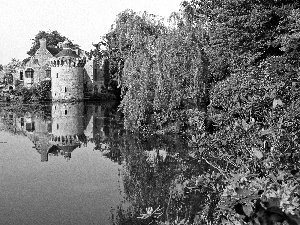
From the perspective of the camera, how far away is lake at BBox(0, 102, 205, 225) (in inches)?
327

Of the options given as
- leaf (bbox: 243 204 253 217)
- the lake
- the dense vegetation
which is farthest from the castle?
leaf (bbox: 243 204 253 217)

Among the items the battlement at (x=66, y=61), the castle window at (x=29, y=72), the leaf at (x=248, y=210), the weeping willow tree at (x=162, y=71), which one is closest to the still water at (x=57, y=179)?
the weeping willow tree at (x=162, y=71)

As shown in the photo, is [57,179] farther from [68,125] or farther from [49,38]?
[49,38]

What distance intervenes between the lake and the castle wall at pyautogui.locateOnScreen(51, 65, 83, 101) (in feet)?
80.9

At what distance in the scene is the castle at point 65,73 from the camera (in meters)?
44.5

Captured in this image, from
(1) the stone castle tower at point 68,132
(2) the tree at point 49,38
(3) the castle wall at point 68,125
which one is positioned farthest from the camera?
(2) the tree at point 49,38

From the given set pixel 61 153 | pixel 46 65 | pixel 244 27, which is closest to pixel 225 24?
pixel 244 27

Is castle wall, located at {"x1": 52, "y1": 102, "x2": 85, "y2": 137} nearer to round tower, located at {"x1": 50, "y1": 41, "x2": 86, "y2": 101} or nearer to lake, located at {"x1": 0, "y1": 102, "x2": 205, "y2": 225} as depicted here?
lake, located at {"x1": 0, "y1": 102, "x2": 205, "y2": 225}

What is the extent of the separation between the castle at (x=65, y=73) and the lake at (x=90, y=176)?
24.8m

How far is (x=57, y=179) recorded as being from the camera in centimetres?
1123

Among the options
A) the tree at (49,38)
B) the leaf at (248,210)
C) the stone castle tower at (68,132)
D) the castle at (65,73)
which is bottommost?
the stone castle tower at (68,132)

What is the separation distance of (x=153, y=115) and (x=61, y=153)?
4.39 m

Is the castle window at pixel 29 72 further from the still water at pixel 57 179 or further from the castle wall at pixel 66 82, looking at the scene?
the still water at pixel 57 179

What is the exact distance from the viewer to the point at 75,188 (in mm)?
10281
